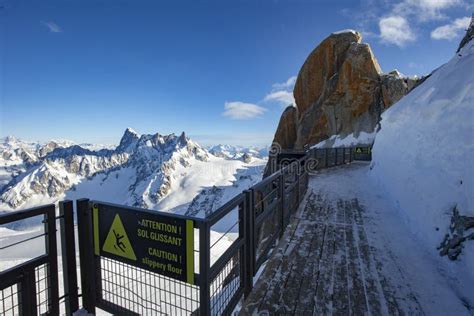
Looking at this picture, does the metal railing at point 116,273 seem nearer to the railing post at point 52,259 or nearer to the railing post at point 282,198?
the railing post at point 52,259

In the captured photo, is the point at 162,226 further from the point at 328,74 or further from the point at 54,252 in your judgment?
the point at 328,74

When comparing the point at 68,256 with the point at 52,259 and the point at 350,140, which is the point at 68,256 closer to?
the point at 52,259

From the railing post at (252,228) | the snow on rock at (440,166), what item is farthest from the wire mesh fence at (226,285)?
the snow on rock at (440,166)

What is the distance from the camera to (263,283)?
150 inches

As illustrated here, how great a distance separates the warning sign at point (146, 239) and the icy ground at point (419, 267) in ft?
10.3

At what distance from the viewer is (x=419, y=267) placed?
13.9ft

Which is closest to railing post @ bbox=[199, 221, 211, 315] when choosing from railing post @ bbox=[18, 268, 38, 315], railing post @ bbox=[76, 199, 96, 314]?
railing post @ bbox=[76, 199, 96, 314]

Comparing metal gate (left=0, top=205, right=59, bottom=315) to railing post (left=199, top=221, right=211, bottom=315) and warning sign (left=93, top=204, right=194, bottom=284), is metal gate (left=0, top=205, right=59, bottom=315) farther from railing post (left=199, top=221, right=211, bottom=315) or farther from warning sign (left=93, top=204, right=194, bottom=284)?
railing post (left=199, top=221, right=211, bottom=315)

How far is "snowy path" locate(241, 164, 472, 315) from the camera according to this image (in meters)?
3.28

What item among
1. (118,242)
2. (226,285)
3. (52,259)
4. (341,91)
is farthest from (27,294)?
(341,91)

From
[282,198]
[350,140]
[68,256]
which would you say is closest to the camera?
[68,256]

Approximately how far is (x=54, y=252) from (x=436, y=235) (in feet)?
20.4

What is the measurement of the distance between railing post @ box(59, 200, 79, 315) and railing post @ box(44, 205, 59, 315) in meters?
0.11

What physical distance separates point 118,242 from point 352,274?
353 cm
